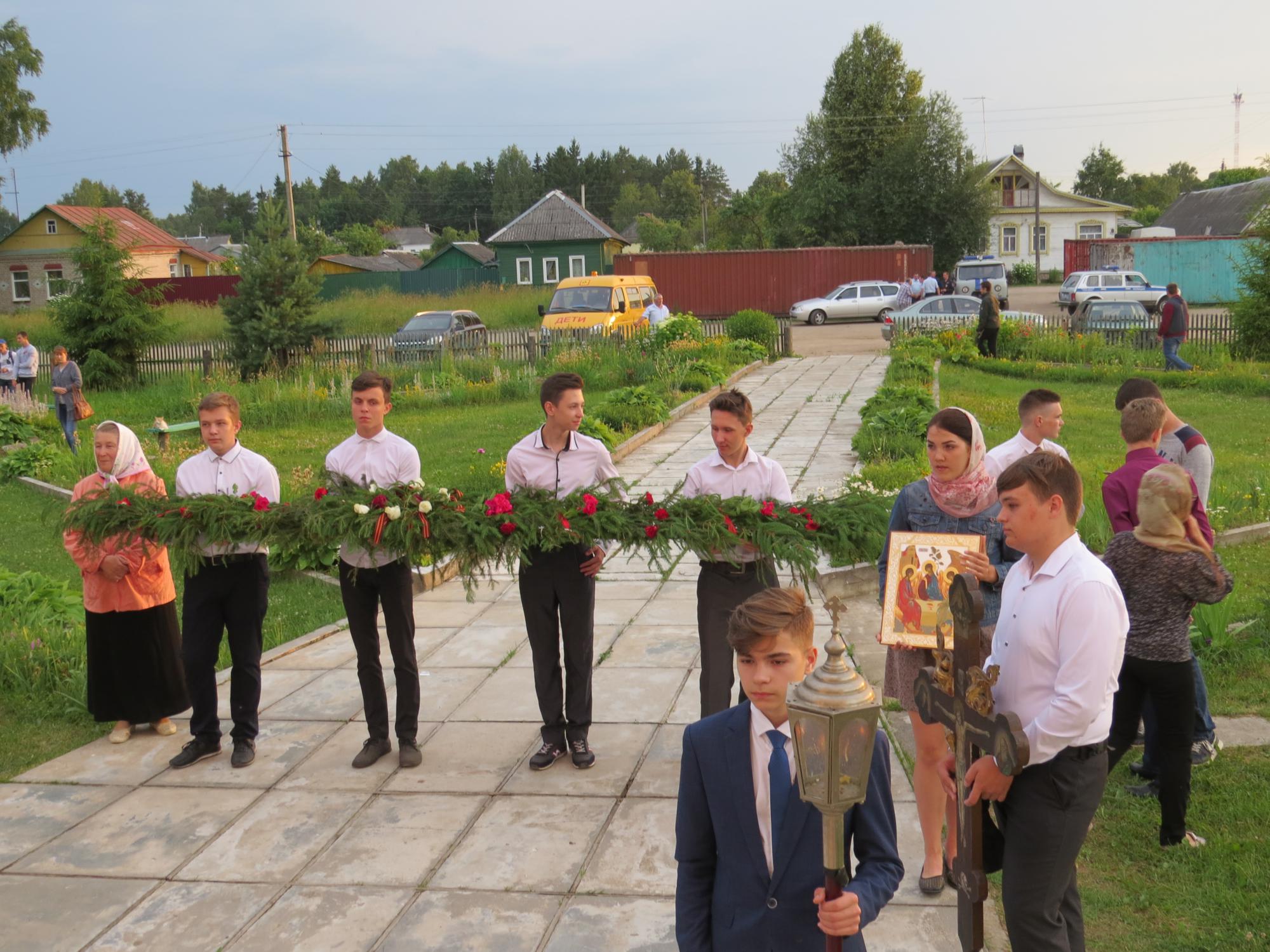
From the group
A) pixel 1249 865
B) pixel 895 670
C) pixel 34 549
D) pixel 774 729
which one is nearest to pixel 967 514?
pixel 895 670

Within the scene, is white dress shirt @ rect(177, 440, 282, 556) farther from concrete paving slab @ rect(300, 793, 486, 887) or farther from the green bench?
the green bench

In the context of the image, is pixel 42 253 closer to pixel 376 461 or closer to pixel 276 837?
pixel 376 461

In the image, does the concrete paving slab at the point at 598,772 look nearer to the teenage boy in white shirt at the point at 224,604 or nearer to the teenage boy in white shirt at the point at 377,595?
the teenage boy in white shirt at the point at 377,595

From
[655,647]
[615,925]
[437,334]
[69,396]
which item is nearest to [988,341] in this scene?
[437,334]

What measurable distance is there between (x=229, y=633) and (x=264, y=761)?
0.74 m

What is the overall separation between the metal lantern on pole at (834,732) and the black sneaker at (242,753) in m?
4.66

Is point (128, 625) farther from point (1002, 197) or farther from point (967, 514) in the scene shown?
point (1002, 197)

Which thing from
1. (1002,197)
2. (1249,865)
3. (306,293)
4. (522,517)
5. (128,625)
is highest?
(1002,197)

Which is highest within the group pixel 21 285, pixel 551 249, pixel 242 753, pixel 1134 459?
pixel 551 249

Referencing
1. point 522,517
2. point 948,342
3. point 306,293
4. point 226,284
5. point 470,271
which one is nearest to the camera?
point 522,517

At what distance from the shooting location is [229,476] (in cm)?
626

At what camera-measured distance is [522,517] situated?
18.8ft

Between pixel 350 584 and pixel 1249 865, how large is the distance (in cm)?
436

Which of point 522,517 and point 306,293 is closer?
point 522,517
